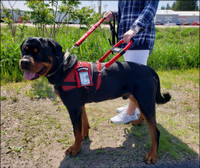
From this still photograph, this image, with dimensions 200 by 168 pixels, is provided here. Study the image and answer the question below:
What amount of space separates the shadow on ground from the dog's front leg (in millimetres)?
83

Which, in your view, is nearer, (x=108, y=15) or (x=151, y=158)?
(x=151, y=158)

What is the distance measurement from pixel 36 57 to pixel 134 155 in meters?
1.89

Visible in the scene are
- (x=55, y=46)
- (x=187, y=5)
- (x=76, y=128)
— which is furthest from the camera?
(x=187, y=5)

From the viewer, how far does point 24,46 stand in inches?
75.0

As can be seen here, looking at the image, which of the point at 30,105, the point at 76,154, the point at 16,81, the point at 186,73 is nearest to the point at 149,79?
the point at 76,154

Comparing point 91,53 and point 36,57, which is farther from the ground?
point 36,57

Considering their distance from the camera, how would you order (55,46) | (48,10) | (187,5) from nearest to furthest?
(55,46) → (48,10) → (187,5)

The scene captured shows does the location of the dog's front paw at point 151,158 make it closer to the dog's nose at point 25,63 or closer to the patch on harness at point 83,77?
the patch on harness at point 83,77

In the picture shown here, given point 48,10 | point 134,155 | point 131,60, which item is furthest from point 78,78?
point 48,10

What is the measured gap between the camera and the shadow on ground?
231 centimetres

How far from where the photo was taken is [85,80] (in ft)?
6.73

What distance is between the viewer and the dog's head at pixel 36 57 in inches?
72.0

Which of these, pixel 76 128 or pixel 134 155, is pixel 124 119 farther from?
pixel 76 128

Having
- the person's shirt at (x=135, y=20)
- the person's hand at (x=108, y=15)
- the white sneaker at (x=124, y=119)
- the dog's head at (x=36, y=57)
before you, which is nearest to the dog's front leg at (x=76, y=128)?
the dog's head at (x=36, y=57)
